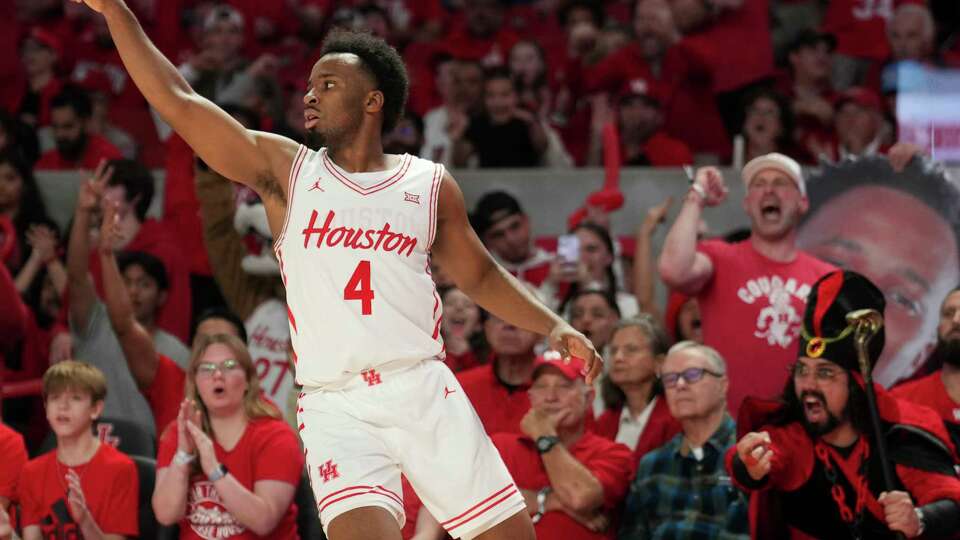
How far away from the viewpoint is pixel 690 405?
6.06 metres

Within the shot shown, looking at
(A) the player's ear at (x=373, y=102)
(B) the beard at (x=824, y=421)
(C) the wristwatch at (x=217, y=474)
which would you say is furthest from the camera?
(C) the wristwatch at (x=217, y=474)

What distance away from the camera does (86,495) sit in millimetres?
6262

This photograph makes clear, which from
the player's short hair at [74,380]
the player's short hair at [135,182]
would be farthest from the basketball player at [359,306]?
the player's short hair at [135,182]

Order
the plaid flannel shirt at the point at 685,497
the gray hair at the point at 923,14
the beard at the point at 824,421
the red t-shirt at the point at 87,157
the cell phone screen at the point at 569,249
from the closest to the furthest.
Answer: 1. the beard at the point at 824,421
2. the plaid flannel shirt at the point at 685,497
3. the cell phone screen at the point at 569,249
4. the red t-shirt at the point at 87,157
5. the gray hair at the point at 923,14

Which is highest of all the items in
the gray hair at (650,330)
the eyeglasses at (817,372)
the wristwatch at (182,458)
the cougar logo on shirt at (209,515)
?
the gray hair at (650,330)

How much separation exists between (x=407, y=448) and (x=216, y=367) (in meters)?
2.07

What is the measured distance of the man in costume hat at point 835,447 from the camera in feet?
18.1

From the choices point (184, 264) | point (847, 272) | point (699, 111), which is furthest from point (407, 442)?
point (699, 111)

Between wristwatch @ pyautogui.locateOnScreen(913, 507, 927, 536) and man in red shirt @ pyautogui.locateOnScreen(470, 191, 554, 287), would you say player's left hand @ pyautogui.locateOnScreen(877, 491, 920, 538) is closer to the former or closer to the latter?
wristwatch @ pyautogui.locateOnScreen(913, 507, 927, 536)

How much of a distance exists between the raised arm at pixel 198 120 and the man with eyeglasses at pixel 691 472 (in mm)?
2163

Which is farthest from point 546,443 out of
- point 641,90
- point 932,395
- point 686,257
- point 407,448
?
point 641,90

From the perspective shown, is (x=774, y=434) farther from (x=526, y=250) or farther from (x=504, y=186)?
(x=504, y=186)

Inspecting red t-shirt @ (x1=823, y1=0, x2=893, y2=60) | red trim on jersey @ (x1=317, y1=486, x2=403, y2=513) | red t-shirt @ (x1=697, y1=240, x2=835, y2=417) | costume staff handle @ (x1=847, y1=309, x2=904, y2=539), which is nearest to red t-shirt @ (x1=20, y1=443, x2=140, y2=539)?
red trim on jersey @ (x1=317, y1=486, x2=403, y2=513)

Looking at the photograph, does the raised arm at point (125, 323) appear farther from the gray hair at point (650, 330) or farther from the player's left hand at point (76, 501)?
the gray hair at point (650, 330)
